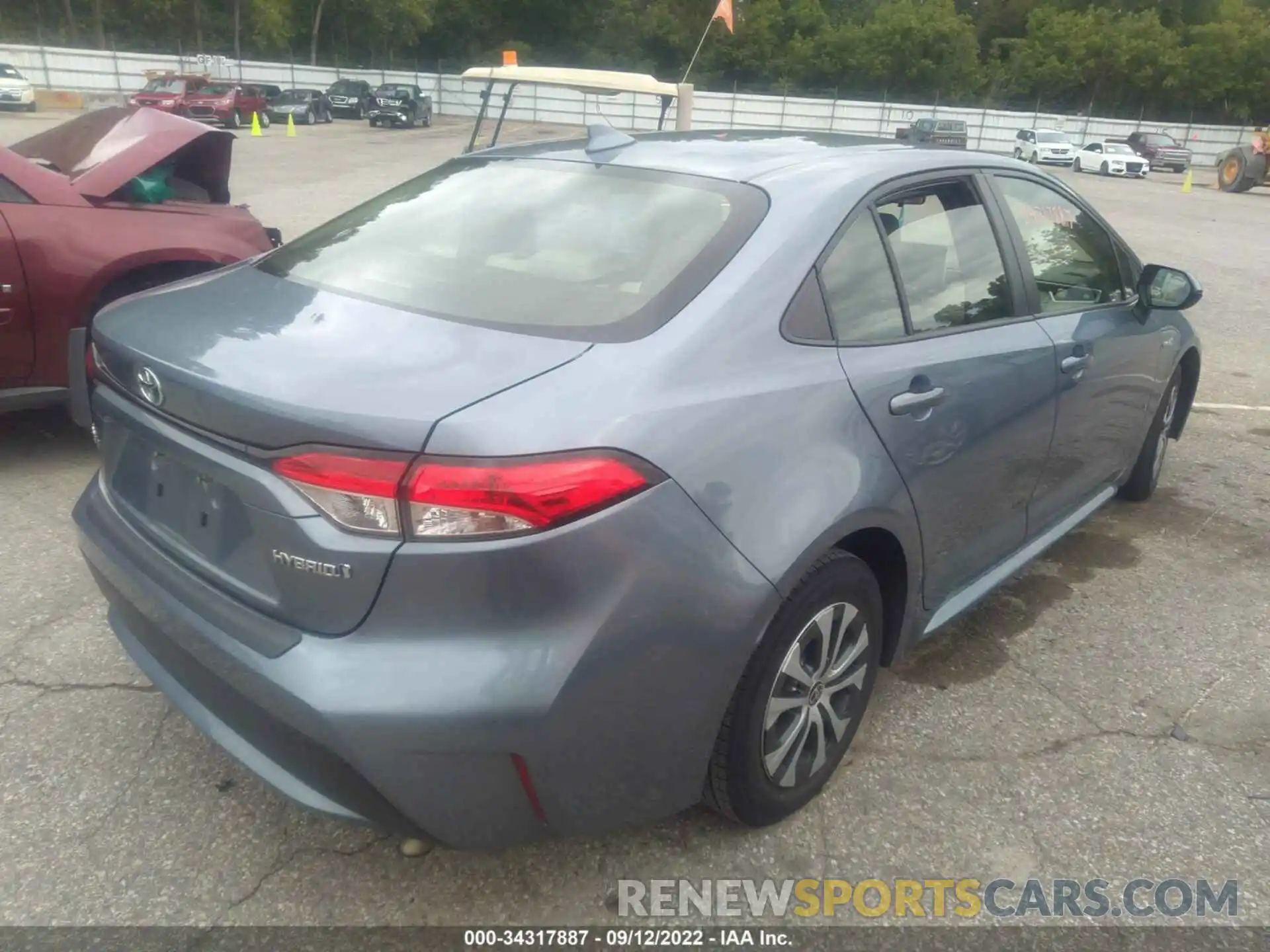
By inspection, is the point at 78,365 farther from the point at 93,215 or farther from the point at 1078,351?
the point at 1078,351

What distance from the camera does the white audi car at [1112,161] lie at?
32875mm

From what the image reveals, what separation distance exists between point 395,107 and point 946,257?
38436mm

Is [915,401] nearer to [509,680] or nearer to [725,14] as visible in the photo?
[509,680]

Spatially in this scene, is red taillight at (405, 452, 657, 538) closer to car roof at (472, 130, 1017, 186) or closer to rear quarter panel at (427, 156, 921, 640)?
rear quarter panel at (427, 156, 921, 640)

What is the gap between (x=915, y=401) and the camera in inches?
99.8

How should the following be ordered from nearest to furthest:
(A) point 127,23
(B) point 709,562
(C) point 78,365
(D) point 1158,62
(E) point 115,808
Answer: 1. (B) point 709,562
2. (E) point 115,808
3. (C) point 78,365
4. (A) point 127,23
5. (D) point 1158,62

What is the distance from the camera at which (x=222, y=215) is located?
499 cm

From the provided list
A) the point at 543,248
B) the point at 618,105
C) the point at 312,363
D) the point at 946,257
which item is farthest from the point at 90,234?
the point at 618,105

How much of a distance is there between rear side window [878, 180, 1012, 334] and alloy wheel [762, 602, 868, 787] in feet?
2.73

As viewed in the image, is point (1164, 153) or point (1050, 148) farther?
point (1164, 153)

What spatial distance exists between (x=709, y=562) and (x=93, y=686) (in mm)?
2031

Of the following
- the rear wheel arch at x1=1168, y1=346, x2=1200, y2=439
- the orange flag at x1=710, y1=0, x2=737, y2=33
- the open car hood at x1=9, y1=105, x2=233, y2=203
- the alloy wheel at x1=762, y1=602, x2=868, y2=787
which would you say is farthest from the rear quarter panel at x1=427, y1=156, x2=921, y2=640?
the orange flag at x1=710, y1=0, x2=737, y2=33

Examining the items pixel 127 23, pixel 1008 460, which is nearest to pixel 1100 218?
pixel 1008 460

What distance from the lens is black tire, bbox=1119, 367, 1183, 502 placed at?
4.41 meters
